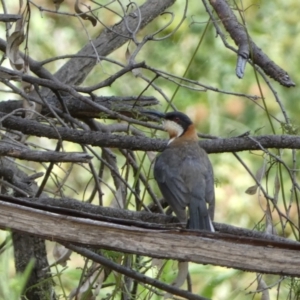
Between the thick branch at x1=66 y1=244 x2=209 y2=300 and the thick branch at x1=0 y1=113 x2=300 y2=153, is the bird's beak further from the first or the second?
the thick branch at x1=66 y1=244 x2=209 y2=300

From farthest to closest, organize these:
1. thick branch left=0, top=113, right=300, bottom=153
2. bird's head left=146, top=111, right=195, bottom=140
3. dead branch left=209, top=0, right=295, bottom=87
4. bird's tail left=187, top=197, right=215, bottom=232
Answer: bird's head left=146, top=111, right=195, bottom=140 → bird's tail left=187, top=197, right=215, bottom=232 → thick branch left=0, top=113, right=300, bottom=153 → dead branch left=209, top=0, right=295, bottom=87

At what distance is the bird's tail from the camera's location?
10.7 ft

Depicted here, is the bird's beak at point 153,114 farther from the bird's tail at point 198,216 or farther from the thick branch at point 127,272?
the thick branch at point 127,272

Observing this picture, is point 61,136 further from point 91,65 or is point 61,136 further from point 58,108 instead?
point 91,65

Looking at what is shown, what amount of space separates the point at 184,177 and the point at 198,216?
0.38 m

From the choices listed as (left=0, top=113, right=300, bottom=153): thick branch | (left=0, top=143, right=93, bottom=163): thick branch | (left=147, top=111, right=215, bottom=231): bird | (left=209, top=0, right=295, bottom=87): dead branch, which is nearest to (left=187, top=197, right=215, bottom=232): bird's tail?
(left=147, top=111, right=215, bottom=231): bird

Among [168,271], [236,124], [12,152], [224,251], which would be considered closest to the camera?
[224,251]

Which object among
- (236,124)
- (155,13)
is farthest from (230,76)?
(155,13)

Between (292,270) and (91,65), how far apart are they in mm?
2367

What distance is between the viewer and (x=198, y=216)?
339cm

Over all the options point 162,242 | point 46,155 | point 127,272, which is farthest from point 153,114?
point 162,242

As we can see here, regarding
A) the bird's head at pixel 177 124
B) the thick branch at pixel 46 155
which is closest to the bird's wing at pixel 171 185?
the bird's head at pixel 177 124

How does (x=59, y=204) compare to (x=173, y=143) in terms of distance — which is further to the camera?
(x=173, y=143)

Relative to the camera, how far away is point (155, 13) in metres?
4.05
